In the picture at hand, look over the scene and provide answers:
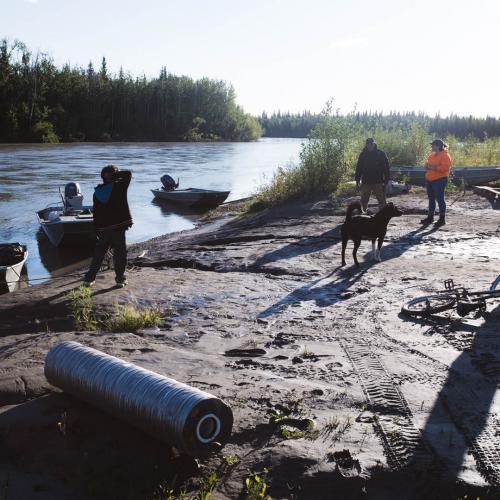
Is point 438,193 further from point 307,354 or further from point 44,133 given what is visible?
point 44,133

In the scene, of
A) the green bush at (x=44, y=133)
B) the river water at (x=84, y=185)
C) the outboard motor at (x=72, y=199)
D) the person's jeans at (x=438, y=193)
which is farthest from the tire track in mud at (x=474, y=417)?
the green bush at (x=44, y=133)

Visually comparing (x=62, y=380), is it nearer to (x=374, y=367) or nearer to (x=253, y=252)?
(x=374, y=367)

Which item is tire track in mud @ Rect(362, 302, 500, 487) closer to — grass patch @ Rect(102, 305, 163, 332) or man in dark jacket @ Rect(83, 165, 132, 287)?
grass patch @ Rect(102, 305, 163, 332)

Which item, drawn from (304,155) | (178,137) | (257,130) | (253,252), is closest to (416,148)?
(304,155)

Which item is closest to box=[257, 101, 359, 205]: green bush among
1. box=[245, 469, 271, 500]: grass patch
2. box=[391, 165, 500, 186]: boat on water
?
Answer: box=[391, 165, 500, 186]: boat on water

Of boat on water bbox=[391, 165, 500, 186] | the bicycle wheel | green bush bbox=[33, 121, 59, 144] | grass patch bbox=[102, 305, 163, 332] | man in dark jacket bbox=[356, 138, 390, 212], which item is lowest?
grass patch bbox=[102, 305, 163, 332]

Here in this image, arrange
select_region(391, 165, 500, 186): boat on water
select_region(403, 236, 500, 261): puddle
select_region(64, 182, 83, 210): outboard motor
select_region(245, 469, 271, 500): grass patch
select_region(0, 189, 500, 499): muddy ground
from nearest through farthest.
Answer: select_region(245, 469, 271, 500): grass patch → select_region(0, 189, 500, 499): muddy ground → select_region(403, 236, 500, 261): puddle → select_region(64, 182, 83, 210): outboard motor → select_region(391, 165, 500, 186): boat on water

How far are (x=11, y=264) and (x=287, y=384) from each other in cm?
1001

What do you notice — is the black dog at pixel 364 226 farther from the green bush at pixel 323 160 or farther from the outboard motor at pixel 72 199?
the outboard motor at pixel 72 199

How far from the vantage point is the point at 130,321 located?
690 cm

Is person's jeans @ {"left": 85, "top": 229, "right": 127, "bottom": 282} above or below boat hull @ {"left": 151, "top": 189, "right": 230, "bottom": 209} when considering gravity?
above

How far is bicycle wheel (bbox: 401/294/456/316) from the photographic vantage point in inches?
279

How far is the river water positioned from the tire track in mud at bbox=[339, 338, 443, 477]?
7.26 meters

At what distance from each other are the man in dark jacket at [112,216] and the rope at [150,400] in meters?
4.56
